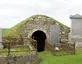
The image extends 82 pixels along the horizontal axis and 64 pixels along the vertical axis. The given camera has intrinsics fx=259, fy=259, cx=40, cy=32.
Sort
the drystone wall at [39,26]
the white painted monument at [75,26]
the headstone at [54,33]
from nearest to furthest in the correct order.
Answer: the headstone at [54,33] → the white painted monument at [75,26] → the drystone wall at [39,26]

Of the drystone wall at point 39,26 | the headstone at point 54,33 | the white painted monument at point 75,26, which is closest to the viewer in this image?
the headstone at point 54,33

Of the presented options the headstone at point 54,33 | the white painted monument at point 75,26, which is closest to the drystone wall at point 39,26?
the headstone at point 54,33

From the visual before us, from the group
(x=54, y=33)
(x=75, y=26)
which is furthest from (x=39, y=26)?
(x=75, y=26)

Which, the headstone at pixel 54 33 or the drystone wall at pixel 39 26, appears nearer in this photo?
the headstone at pixel 54 33

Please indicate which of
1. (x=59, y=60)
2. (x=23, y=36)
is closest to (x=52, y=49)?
(x=59, y=60)

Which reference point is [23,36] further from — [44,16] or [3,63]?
[3,63]

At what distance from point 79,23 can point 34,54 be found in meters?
9.32

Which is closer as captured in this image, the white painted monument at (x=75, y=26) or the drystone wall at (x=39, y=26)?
the white painted monument at (x=75, y=26)

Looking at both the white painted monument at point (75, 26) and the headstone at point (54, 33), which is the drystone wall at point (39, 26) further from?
the white painted monument at point (75, 26)

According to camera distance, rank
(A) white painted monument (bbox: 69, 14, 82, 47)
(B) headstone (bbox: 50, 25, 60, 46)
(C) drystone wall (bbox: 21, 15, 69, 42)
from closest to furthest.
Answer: (B) headstone (bbox: 50, 25, 60, 46), (A) white painted monument (bbox: 69, 14, 82, 47), (C) drystone wall (bbox: 21, 15, 69, 42)

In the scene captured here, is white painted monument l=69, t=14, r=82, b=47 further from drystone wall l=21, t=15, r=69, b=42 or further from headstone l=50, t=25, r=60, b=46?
drystone wall l=21, t=15, r=69, b=42

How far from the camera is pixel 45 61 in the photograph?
16.2 m

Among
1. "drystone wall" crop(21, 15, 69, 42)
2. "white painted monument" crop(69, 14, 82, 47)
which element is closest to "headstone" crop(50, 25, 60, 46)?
"white painted monument" crop(69, 14, 82, 47)

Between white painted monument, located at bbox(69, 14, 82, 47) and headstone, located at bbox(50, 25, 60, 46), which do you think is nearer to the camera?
headstone, located at bbox(50, 25, 60, 46)
